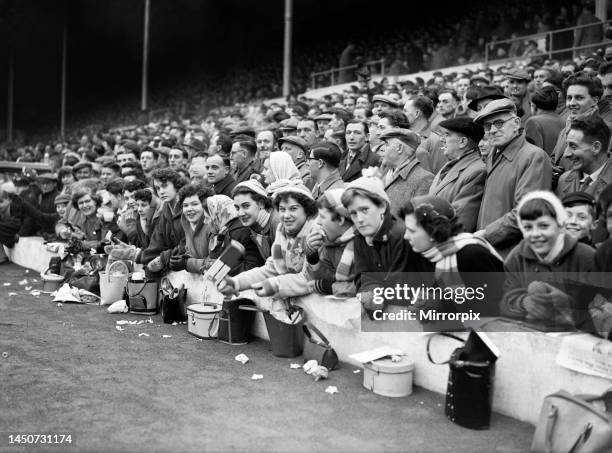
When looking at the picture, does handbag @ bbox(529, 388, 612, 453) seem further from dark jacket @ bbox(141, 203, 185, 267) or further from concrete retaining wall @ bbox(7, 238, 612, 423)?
dark jacket @ bbox(141, 203, 185, 267)

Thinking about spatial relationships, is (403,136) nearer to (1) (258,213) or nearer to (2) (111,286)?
(1) (258,213)

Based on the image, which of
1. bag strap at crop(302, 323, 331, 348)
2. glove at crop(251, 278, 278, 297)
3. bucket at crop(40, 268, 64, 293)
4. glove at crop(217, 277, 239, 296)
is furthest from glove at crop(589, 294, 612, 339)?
bucket at crop(40, 268, 64, 293)

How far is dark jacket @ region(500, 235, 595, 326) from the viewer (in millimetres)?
4461

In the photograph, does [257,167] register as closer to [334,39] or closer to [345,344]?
[345,344]

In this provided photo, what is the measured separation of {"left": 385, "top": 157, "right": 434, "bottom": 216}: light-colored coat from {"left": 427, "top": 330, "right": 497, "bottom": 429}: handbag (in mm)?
2035

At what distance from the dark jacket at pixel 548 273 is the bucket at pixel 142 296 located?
424 centimetres

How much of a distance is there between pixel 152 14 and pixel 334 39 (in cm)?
1320

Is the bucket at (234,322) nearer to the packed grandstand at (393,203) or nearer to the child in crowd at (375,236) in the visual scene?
the packed grandstand at (393,203)

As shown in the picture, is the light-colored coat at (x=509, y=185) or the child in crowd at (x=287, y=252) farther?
the child in crowd at (x=287, y=252)

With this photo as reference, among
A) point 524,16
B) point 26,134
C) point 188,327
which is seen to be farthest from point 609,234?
point 26,134

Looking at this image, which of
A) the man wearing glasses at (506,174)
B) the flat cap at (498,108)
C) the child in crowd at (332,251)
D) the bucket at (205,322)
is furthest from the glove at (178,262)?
the flat cap at (498,108)

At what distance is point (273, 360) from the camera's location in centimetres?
604

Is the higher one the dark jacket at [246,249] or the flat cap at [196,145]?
the flat cap at [196,145]

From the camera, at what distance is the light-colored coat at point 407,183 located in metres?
6.40
